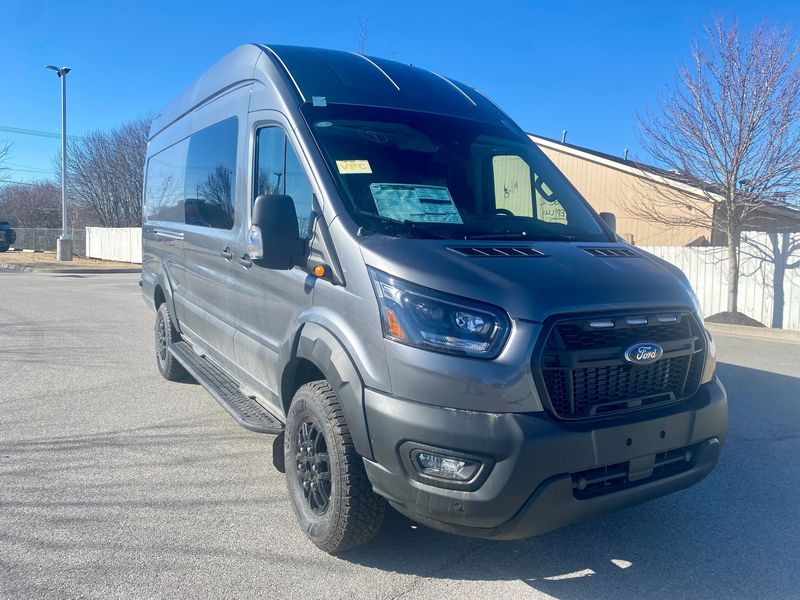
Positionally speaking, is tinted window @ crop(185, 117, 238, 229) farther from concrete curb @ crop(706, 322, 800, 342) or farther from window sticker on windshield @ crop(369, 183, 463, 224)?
concrete curb @ crop(706, 322, 800, 342)

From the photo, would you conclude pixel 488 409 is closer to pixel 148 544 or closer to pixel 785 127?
pixel 148 544

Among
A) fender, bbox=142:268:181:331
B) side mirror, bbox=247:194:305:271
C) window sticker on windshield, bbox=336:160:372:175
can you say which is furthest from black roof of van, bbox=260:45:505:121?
fender, bbox=142:268:181:331

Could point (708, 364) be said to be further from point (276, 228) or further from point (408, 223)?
point (276, 228)

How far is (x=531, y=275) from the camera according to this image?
9.71ft

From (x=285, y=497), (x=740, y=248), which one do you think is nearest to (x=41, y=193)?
(x=740, y=248)

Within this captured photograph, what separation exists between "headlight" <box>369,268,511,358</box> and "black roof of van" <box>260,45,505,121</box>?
5.52ft

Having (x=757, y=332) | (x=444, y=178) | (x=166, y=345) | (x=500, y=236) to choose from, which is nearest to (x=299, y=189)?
(x=444, y=178)

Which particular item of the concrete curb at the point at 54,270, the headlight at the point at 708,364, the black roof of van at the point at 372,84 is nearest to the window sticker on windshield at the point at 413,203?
the black roof of van at the point at 372,84

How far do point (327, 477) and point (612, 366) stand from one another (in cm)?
152

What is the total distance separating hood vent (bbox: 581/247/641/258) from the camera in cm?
346

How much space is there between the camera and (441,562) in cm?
336

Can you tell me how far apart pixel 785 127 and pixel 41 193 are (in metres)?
58.9

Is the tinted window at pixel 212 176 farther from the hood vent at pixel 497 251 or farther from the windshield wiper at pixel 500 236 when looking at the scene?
the hood vent at pixel 497 251

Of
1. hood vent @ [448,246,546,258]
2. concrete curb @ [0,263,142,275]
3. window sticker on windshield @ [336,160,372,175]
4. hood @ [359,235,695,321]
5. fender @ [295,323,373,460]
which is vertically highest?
window sticker on windshield @ [336,160,372,175]
